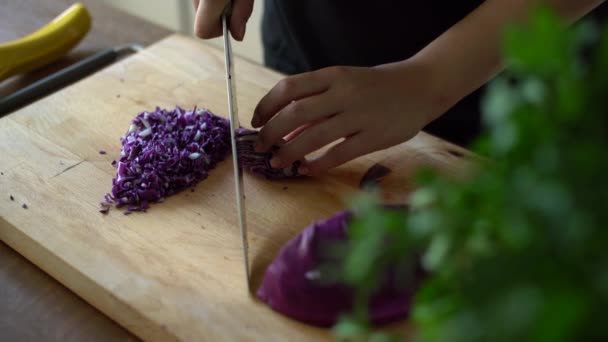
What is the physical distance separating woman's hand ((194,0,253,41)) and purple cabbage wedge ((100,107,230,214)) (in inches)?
5.9

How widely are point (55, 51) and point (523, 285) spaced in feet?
4.45

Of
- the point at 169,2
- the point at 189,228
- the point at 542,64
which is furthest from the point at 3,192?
the point at 169,2

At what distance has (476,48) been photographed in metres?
1.11

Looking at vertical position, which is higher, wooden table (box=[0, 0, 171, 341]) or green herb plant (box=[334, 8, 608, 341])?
green herb plant (box=[334, 8, 608, 341])

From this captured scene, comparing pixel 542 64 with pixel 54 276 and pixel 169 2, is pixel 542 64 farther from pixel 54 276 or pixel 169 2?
pixel 169 2

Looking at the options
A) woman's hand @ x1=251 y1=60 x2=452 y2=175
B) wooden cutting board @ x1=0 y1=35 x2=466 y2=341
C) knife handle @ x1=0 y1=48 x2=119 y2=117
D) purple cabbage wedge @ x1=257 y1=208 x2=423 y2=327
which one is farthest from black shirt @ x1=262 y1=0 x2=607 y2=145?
purple cabbage wedge @ x1=257 y1=208 x2=423 y2=327

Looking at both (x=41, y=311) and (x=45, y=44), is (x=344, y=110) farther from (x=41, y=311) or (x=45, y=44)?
(x=45, y=44)

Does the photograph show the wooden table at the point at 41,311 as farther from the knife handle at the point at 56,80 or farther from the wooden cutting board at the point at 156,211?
the knife handle at the point at 56,80

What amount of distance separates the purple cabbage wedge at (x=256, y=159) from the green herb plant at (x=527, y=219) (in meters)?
0.64

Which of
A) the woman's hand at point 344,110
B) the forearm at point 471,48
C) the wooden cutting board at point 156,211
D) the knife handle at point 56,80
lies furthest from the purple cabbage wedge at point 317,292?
the knife handle at point 56,80

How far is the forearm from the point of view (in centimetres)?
110

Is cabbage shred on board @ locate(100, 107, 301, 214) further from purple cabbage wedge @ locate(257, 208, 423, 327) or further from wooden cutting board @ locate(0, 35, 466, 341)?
purple cabbage wedge @ locate(257, 208, 423, 327)

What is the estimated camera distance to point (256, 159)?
1.12 m

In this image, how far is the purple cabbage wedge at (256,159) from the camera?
1108mm
